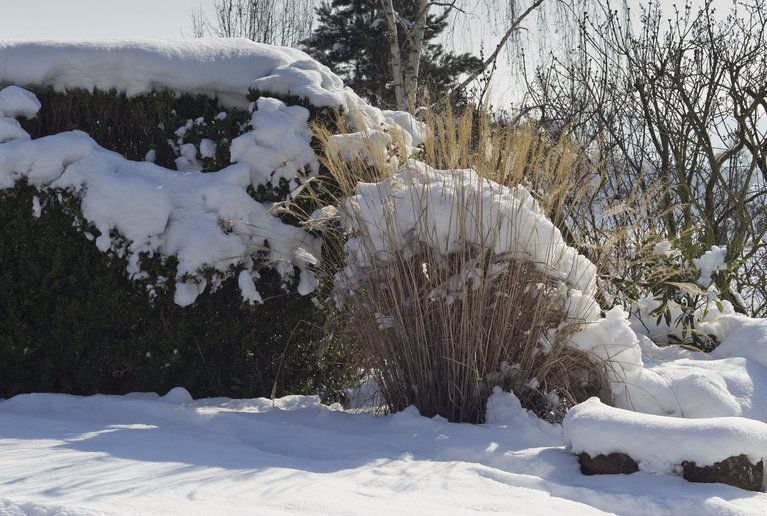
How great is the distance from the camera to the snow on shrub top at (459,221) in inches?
135

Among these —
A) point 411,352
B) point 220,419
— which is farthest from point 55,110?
point 411,352

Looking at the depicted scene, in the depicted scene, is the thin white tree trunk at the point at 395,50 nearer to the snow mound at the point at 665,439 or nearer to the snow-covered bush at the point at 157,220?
the snow-covered bush at the point at 157,220

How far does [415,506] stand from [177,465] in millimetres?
781

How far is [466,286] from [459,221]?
0.29 m

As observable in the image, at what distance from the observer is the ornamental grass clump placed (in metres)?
3.41

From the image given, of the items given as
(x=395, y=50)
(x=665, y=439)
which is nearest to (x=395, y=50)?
(x=395, y=50)

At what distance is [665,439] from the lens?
9.05ft

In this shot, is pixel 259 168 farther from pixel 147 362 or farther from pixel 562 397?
pixel 562 397

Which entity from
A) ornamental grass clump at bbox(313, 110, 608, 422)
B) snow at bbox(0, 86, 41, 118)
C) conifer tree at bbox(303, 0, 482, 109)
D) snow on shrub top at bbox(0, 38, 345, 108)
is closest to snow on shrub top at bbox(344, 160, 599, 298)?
ornamental grass clump at bbox(313, 110, 608, 422)

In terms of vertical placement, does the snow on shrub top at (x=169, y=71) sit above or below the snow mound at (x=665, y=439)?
above

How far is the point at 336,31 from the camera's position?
52.9 ft

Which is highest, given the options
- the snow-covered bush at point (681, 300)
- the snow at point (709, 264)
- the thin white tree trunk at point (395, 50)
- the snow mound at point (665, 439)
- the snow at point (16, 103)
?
the thin white tree trunk at point (395, 50)

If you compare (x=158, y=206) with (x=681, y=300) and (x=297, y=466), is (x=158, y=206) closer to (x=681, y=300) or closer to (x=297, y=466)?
(x=297, y=466)

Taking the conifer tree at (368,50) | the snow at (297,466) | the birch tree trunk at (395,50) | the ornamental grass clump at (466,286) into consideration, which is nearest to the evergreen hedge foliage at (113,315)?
the snow at (297,466)
